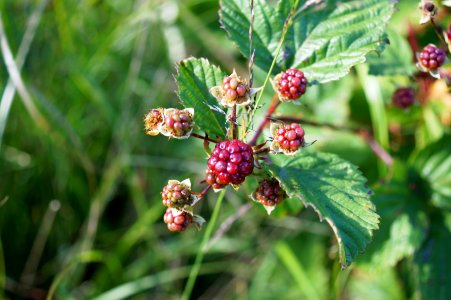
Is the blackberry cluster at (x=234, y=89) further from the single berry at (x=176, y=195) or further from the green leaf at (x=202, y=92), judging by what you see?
the single berry at (x=176, y=195)

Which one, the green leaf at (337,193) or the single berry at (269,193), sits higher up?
the single berry at (269,193)

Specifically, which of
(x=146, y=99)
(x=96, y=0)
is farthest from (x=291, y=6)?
(x=96, y=0)

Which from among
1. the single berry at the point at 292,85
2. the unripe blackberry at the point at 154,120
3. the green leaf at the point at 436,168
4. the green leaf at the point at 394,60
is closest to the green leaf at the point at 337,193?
the single berry at the point at 292,85

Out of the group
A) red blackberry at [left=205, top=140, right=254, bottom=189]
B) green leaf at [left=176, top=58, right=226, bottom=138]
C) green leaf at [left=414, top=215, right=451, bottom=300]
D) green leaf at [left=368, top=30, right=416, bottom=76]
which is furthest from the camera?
green leaf at [left=414, top=215, right=451, bottom=300]

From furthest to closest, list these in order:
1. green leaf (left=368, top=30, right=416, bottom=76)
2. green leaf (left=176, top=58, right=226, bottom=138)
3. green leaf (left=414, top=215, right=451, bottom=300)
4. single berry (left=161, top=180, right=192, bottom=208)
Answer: green leaf (left=414, top=215, right=451, bottom=300) < green leaf (left=368, top=30, right=416, bottom=76) < green leaf (left=176, top=58, right=226, bottom=138) < single berry (left=161, top=180, right=192, bottom=208)

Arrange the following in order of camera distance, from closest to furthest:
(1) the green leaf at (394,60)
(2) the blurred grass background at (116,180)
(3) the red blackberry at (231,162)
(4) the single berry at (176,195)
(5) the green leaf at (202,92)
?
(3) the red blackberry at (231,162) < (4) the single berry at (176,195) < (5) the green leaf at (202,92) < (1) the green leaf at (394,60) < (2) the blurred grass background at (116,180)

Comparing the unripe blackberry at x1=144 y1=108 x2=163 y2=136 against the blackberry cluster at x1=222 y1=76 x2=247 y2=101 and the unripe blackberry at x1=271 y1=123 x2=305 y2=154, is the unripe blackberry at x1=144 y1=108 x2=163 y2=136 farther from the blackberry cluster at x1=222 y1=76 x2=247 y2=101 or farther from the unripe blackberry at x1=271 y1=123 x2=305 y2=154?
the unripe blackberry at x1=271 y1=123 x2=305 y2=154

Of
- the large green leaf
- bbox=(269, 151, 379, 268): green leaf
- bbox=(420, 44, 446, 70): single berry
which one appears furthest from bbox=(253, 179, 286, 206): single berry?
bbox=(420, 44, 446, 70): single berry

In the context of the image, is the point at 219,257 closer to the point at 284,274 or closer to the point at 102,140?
the point at 284,274

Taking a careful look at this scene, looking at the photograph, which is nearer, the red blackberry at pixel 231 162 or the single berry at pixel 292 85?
the red blackberry at pixel 231 162
